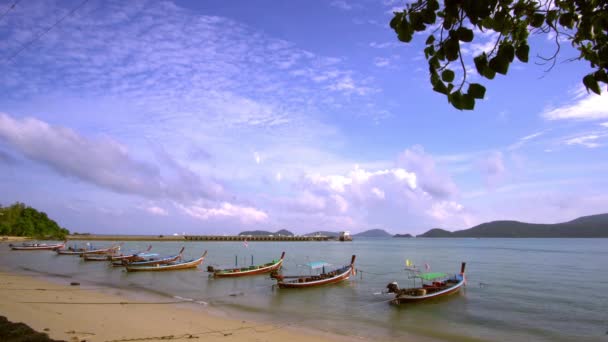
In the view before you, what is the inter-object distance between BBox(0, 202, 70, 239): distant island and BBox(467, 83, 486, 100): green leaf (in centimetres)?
11016

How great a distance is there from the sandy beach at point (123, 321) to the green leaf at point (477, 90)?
13.4m

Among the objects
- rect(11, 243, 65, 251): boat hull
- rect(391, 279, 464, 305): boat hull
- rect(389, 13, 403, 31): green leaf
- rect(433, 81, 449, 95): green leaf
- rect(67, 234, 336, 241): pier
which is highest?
rect(389, 13, 403, 31): green leaf

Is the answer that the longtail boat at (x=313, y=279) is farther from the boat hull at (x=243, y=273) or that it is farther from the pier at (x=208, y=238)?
the pier at (x=208, y=238)

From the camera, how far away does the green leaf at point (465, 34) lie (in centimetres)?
225

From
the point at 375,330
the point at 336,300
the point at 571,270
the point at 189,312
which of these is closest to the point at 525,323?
the point at 375,330

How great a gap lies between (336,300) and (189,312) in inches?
379

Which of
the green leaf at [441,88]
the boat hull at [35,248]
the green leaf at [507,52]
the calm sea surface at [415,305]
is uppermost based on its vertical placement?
the green leaf at [507,52]

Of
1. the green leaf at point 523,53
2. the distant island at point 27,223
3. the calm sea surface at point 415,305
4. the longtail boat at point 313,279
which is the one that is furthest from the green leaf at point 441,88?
the distant island at point 27,223

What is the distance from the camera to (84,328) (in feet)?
44.7

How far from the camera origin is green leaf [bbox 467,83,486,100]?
223 centimetres

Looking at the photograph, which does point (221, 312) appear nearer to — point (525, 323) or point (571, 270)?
point (525, 323)

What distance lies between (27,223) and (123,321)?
324ft

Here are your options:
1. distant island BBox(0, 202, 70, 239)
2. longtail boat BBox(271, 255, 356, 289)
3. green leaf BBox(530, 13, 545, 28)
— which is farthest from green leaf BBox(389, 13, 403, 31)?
distant island BBox(0, 202, 70, 239)

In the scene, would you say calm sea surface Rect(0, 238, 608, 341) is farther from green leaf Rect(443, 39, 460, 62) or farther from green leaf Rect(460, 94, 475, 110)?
green leaf Rect(443, 39, 460, 62)
